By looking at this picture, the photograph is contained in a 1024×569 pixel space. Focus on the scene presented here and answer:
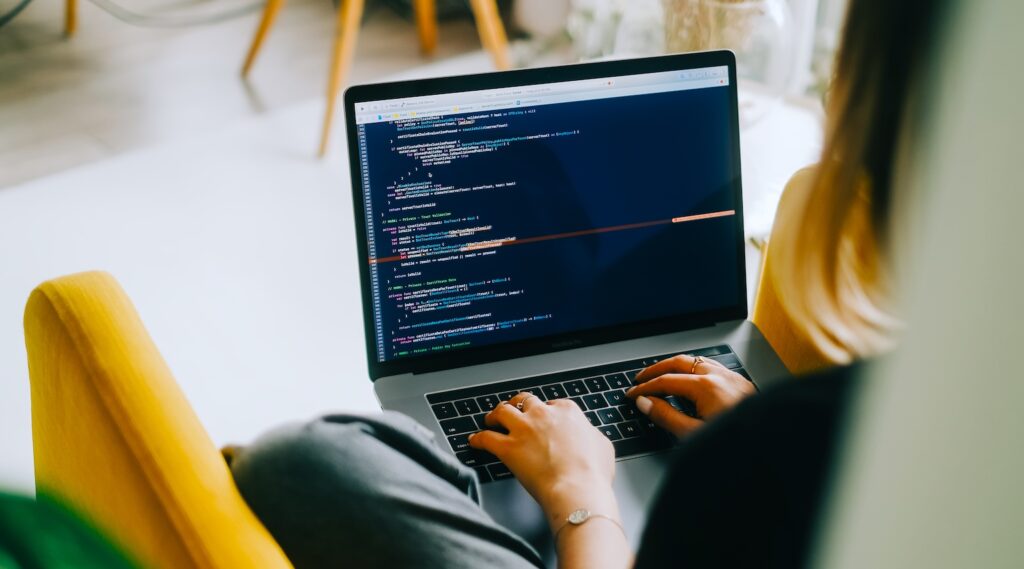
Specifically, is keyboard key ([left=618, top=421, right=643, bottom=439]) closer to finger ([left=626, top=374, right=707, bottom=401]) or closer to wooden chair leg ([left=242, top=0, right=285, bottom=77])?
finger ([left=626, top=374, right=707, bottom=401])

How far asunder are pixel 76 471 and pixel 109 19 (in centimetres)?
296

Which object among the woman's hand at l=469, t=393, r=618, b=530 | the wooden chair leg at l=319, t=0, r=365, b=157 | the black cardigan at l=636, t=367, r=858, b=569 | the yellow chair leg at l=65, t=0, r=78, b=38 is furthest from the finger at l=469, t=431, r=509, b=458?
the yellow chair leg at l=65, t=0, r=78, b=38

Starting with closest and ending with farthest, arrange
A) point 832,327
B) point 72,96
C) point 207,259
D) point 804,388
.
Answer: point 804,388, point 832,327, point 207,259, point 72,96

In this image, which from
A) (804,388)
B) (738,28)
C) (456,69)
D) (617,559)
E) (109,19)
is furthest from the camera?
(109,19)

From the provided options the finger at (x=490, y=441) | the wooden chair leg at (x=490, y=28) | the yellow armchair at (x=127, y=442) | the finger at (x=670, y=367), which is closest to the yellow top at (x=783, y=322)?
the finger at (x=670, y=367)

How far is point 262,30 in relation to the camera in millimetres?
2832

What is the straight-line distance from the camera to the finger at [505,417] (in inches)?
34.6

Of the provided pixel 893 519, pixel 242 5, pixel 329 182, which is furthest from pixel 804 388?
pixel 242 5

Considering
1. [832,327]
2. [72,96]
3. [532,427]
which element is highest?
[832,327]

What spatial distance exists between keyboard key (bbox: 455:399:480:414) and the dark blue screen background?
0.07m

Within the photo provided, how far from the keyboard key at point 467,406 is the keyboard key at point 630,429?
0.15 meters

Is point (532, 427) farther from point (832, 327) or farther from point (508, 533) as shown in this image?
point (832, 327)

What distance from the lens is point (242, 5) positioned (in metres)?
3.43

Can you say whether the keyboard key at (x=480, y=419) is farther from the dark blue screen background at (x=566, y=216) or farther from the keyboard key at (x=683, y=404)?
the keyboard key at (x=683, y=404)
